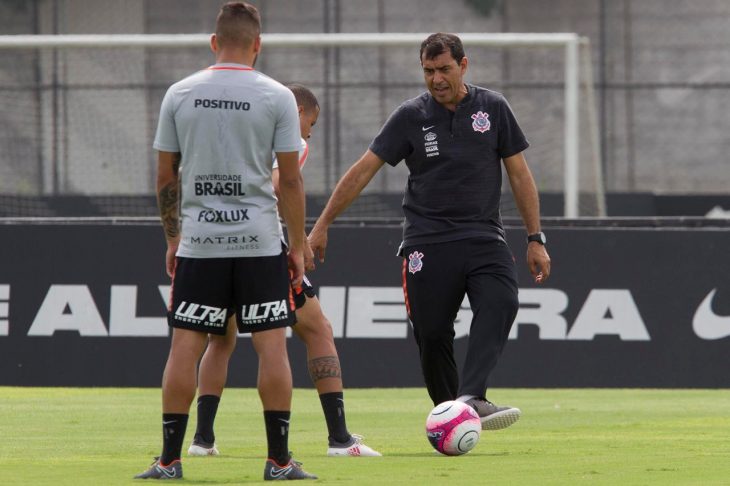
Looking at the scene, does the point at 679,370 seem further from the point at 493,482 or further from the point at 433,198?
the point at 493,482

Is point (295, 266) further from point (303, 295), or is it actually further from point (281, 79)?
point (281, 79)

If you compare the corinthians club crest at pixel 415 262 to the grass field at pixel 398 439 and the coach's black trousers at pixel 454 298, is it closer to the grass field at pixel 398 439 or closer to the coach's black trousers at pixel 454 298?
the coach's black trousers at pixel 454 298

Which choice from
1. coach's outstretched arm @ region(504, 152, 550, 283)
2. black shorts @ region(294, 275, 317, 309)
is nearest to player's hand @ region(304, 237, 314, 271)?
black shorts @ region(294, 275, 317, 309)

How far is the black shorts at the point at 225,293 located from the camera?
20.4 ft

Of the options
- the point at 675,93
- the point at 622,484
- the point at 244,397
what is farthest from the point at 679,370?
the point at 675,93

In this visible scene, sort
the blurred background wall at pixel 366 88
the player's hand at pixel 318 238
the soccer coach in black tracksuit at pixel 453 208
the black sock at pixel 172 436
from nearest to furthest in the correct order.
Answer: the black sock at pixel 172 436 → the soccer coach in black tracksuit at pixel 453 208 → the player's hand at pixel 318 238 → the blurred background wall at pixel 366 88

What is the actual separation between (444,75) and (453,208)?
Answer: 0.68 meters

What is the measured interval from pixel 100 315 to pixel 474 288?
5600 mm

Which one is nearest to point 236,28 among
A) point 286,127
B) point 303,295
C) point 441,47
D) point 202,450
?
point 286,127

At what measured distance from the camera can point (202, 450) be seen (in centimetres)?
756

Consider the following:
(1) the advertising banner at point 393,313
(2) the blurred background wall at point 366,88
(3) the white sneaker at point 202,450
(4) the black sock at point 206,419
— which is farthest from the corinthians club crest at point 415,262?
(2) the blurred background wall at point 366,88

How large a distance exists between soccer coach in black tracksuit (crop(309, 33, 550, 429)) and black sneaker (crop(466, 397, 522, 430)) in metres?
0.26

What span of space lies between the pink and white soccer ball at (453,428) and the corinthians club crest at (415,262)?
916 mm

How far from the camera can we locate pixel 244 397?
11.9 m
